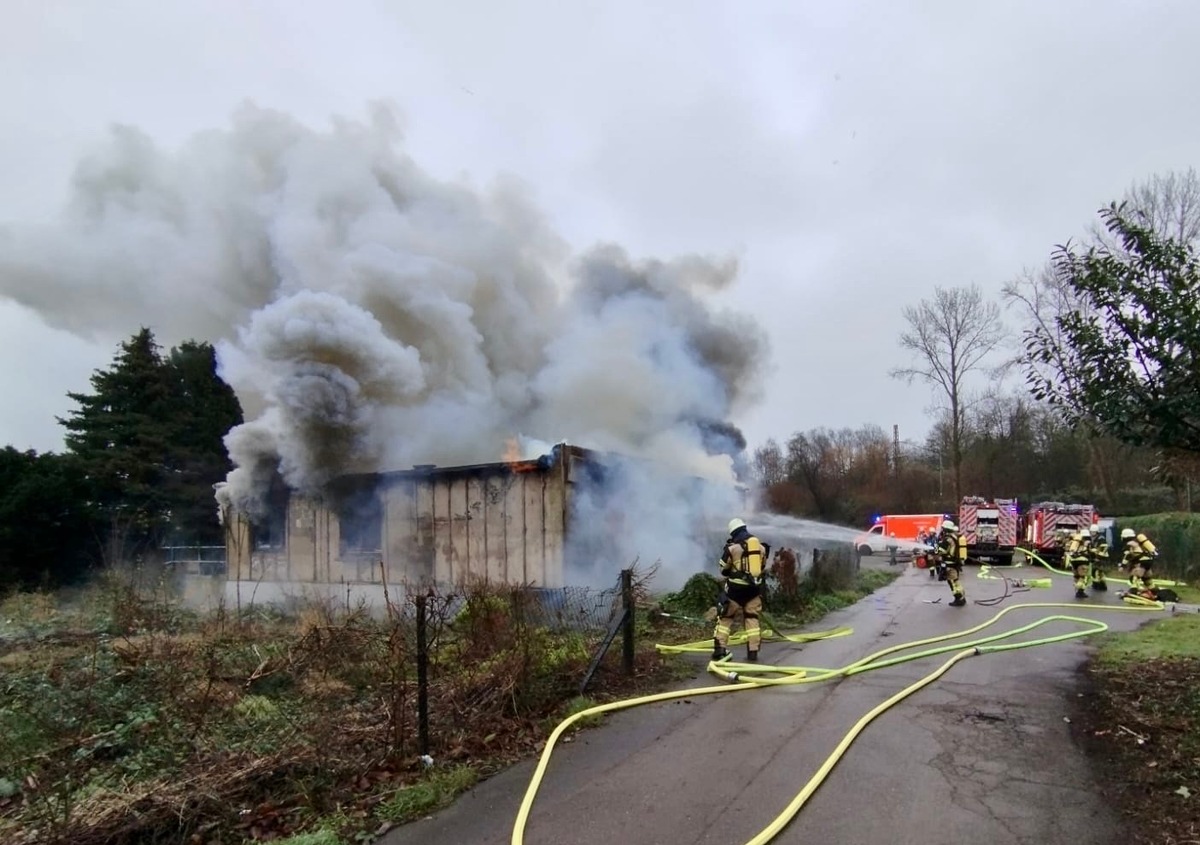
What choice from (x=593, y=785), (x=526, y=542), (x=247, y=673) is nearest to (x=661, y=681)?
(x=593, y=785)

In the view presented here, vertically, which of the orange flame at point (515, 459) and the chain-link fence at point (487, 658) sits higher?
the orange flame at point (515, 459)

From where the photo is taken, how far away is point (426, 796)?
4.73 meters

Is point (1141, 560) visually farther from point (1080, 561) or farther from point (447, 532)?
point (447, 532)

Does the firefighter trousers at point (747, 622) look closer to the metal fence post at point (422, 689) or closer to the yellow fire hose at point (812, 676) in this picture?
the yellow fire hose at point (812, 676)

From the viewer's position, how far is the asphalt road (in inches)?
166

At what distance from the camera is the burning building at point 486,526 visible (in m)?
14.0

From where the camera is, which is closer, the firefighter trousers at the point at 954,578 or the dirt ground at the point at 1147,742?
the dirt ground at the point at 1147,742

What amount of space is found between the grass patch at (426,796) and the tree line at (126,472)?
15925 millimetres

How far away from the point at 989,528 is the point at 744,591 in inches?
860

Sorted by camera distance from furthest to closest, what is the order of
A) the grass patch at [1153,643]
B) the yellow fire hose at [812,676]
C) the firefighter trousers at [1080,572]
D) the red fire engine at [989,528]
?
the red fire engine at [989,528]
the firefighter trousers at [1080,572]
the grass patch at [1153,643]
the yellow fire hose at [812,676]

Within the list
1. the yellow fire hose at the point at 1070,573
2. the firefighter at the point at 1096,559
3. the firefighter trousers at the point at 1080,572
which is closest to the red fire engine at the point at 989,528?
the yellow fire hose at the point at 1070,573

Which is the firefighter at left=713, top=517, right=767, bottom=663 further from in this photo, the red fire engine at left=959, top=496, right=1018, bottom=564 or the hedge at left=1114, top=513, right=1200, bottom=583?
the red fire engine at left=959, top=496, right=1018, bottom=564

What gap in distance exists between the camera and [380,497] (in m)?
15.9

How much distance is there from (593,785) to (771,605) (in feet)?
27.1
